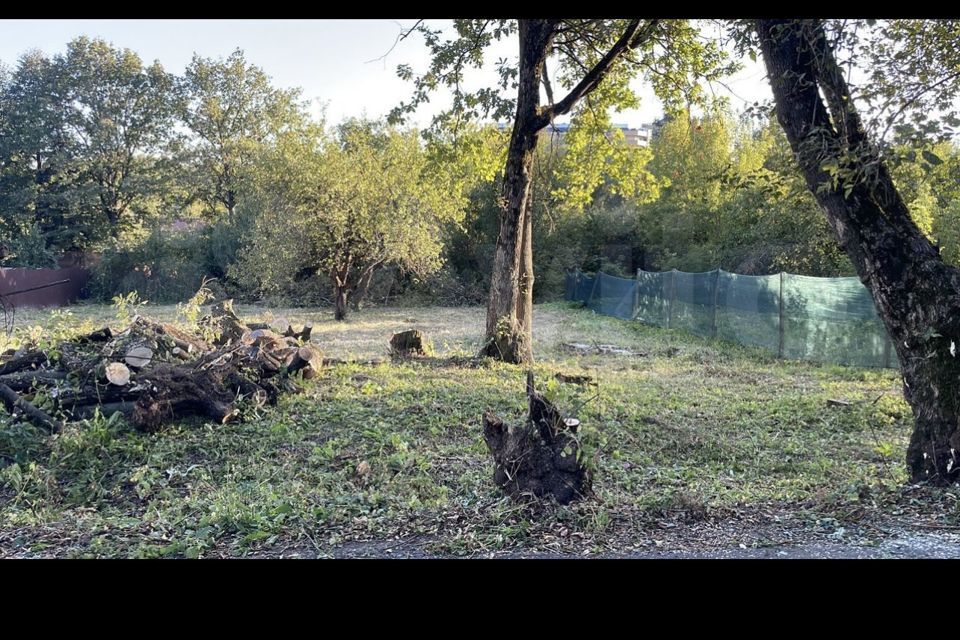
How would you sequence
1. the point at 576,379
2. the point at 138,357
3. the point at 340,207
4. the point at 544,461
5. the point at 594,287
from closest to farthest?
1. the point at 544,461
2. the point at 138,357
3. the point at 576,379
4. the point at 340,207
5. the point at 594,287

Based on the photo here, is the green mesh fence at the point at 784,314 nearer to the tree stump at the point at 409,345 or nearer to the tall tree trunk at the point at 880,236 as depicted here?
the tree stump at the point at 409,345

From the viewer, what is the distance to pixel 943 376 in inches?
164

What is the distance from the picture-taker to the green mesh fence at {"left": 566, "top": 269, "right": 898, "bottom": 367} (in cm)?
1040

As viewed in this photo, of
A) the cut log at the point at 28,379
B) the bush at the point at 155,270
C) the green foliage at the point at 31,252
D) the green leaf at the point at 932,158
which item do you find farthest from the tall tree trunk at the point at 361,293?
the green leaf at the point at 932,158

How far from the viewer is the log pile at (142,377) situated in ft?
20.3

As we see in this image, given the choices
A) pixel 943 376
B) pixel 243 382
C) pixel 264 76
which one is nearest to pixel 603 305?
pixel 243 382

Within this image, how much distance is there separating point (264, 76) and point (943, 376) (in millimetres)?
33918

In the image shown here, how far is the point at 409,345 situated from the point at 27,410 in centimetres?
552

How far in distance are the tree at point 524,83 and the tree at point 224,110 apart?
23.8 metres

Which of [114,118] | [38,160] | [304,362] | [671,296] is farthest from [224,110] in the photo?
[304,362]

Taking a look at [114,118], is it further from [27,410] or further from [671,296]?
[27,410]

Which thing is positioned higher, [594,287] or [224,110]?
[224,110]

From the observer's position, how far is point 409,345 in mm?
10656

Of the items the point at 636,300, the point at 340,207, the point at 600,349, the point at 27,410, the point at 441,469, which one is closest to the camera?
the point at 441,469
